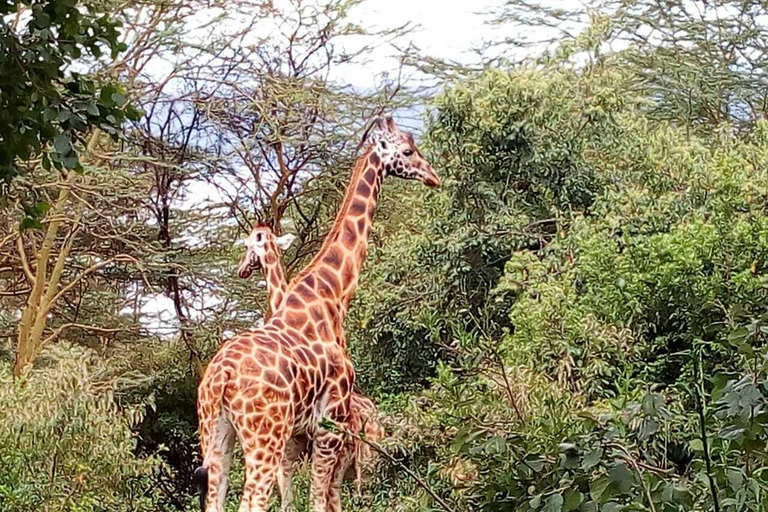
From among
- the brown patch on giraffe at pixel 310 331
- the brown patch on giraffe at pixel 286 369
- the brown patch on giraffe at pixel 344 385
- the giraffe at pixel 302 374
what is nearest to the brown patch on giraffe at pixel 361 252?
the giraffe at pixel 302 374

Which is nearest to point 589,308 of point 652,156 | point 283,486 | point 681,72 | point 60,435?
point 652,156

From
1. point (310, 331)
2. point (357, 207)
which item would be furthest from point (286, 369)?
point (357, 207)

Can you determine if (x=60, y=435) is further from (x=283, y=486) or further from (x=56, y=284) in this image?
(x=56, y=284)

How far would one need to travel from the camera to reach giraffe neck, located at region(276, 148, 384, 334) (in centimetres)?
319

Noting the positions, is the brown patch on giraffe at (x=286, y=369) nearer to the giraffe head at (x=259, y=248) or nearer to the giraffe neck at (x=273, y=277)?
the giraffe neck at (x=273, y=277)

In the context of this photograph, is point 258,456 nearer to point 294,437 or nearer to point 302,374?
point 302,374

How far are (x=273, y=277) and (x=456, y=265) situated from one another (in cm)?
97

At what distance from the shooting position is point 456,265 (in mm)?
3994

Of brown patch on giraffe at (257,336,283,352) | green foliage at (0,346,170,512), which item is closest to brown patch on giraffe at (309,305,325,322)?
brown patch on giraffe at (257,336,283,352)

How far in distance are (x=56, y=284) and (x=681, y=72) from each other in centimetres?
390

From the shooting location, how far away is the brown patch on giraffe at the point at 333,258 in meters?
3.26

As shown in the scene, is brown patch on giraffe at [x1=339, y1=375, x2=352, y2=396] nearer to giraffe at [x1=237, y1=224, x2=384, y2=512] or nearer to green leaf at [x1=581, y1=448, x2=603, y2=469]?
giraffe at [x1=237, y1=224, x2=384, y2=512]

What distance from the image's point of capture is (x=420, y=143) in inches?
171

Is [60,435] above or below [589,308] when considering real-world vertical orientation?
below
